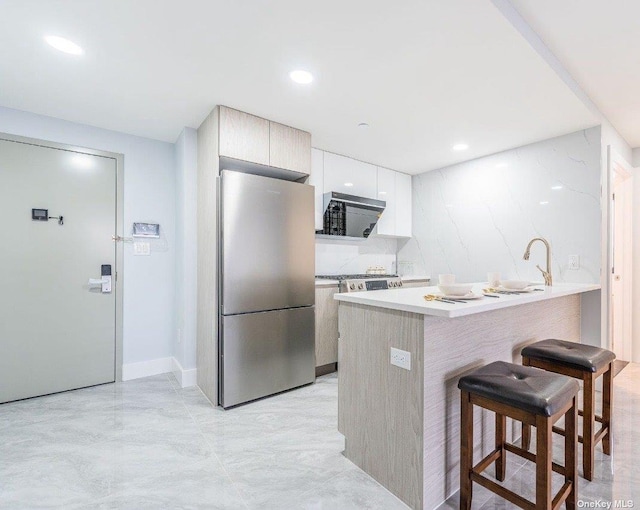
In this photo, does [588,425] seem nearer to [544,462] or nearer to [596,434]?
[596,434]

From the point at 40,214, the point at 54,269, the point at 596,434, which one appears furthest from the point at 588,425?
the point at 40,214

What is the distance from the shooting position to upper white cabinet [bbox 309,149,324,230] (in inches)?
137

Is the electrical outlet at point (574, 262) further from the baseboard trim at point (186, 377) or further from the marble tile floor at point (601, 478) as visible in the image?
the baseboard trim at point (186, 377)

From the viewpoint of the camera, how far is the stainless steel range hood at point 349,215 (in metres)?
3.54

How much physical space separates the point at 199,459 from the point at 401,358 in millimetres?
1283

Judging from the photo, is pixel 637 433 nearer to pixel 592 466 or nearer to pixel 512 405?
pixel 592 466

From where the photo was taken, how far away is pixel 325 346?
3.21 metres

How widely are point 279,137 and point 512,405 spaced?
2503 millimetres

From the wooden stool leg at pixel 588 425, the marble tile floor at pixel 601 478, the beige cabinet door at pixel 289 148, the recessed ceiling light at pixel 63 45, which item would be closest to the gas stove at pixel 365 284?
the beige cabinet door at pixel 289 148

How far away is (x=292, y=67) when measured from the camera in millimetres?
2025

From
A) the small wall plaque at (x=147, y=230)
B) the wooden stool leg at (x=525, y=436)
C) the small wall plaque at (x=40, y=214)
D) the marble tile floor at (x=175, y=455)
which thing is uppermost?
the small wall plaque at (x=40, y=214)

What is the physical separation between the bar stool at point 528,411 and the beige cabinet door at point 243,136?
2.20 m

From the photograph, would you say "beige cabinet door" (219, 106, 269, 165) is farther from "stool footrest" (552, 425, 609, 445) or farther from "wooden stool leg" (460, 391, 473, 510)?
"stool footrest" (552, 425, 609, 445)

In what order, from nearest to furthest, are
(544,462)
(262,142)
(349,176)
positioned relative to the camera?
1. (544,462)
2. (262,142)
3. (349,176)
